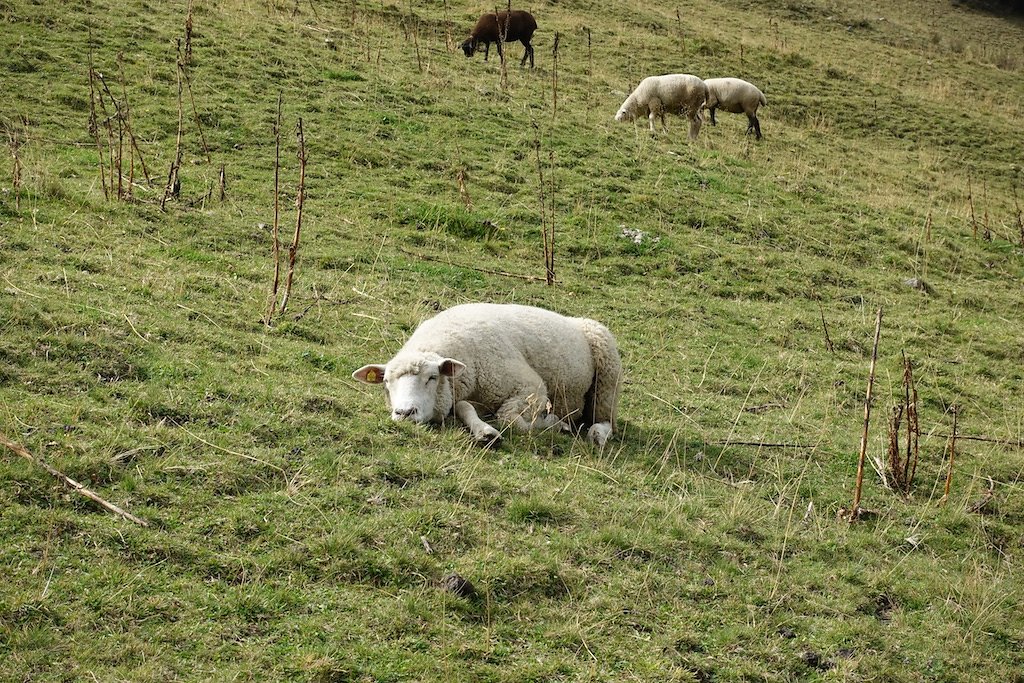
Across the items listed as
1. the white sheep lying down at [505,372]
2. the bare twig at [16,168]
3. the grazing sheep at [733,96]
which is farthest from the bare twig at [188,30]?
the grazing sheep at [733,96]

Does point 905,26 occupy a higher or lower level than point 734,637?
higher

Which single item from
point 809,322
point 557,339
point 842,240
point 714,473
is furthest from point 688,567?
point 842,240

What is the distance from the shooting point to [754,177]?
18.4 meters

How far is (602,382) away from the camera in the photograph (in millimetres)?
8836

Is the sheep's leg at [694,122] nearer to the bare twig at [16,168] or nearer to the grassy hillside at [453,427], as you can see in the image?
the grassy hillside at [453,427]

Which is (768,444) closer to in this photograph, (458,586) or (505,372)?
(505,372)

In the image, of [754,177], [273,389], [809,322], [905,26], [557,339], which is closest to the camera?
[273,389]

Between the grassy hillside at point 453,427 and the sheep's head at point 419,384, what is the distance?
20 centimetres

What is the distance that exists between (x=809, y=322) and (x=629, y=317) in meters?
2.55

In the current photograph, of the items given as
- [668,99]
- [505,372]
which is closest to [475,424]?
[505,372]

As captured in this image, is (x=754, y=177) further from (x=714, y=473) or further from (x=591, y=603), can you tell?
(x=591, y=603)

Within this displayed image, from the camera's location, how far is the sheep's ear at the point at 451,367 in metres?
7.37

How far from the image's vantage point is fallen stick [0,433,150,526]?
5352mm

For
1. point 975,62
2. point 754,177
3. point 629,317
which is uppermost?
point 975,62
